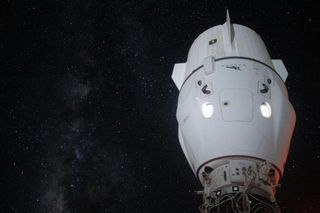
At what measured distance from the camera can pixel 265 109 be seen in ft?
28.8

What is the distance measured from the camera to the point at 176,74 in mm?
11539

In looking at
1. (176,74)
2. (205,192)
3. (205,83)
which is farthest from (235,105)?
(176,74)

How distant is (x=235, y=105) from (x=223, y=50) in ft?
6.90

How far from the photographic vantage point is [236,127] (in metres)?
8.42

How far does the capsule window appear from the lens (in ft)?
28.6

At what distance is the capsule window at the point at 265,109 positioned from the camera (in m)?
8.71

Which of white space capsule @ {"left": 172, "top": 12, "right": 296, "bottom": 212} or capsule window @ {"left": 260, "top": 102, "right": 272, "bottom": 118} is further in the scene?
capsule window @ {"left": 260, "top": 102, "right": 272, "bottom": 118}

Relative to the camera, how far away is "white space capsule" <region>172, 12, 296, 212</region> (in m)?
8.10

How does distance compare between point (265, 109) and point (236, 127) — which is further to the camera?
point (265, 109)

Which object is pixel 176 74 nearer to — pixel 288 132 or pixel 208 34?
pixel 208 34

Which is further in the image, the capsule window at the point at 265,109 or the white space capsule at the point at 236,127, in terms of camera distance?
the capsule window at the point at 265,109

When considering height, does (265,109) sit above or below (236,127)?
above

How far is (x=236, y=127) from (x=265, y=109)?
0.89m

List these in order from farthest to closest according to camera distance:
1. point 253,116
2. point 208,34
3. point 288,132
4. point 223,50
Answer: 1. point 208,34
2. point 223,50
3. point 288,132
4. point 253,116
